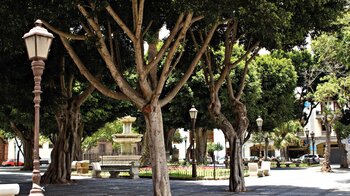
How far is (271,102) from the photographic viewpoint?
35094 millimetres

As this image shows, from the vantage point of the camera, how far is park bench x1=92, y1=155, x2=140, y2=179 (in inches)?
1044

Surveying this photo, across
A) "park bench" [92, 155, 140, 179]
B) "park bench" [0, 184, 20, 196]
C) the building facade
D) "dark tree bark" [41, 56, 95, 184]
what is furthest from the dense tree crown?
the building facade

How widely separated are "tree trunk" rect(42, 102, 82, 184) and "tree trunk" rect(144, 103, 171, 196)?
979 centimetres

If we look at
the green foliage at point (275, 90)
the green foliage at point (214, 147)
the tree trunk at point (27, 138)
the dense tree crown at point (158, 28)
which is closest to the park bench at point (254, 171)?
the green foliage at point (275, 90)

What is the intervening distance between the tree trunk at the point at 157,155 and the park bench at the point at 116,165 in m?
13.7

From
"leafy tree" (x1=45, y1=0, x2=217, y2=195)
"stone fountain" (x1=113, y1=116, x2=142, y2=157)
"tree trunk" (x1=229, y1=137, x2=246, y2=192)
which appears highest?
"leafy tree" (x1=45, y1=0, x2=217, y2=195)

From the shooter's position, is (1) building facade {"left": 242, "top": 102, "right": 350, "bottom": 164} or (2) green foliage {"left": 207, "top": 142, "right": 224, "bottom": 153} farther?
(2) green foliage {"left": 207, "top": 142, "right": 224, "bottom": 153}

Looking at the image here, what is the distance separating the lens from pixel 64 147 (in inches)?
842

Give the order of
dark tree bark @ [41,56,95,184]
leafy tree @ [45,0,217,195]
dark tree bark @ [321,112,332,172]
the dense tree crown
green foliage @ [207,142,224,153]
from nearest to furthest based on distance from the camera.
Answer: the dense tree crown, leafy tree @ [45,0,217,195], dark tree bark @ [41,56,95,184], dark tree bark @ [321,112,332,172], green foliage @ [207,142,224,153]

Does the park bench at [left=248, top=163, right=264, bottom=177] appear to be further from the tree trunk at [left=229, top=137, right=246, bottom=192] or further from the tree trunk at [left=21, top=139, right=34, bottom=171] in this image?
the tree trunk at [left=21, top=139, right=34, bottom=171]

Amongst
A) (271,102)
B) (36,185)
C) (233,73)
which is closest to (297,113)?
(271,102)

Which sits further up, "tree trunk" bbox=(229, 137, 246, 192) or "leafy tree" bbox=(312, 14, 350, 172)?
"leafy tree" bbox=(312, 14, 350, 172)

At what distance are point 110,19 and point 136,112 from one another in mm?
23562

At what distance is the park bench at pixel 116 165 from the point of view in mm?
26516
